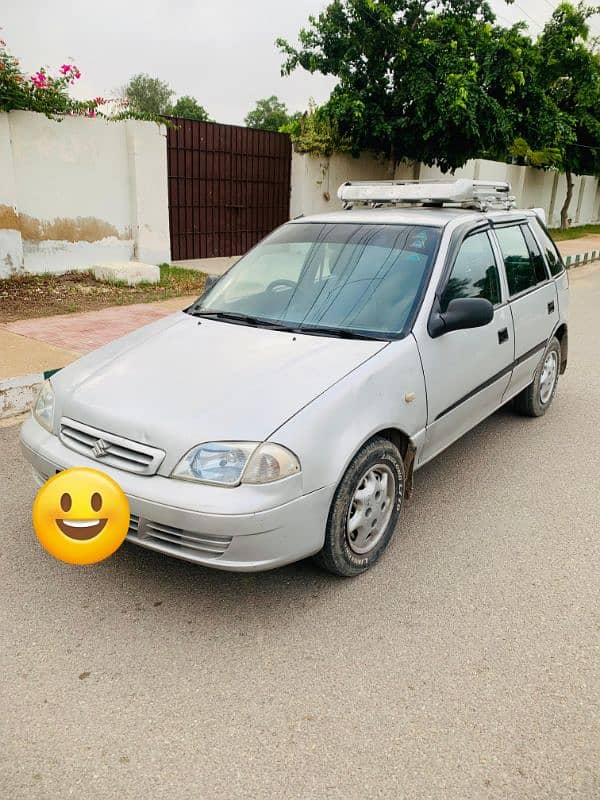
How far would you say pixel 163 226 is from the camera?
38.5 feet

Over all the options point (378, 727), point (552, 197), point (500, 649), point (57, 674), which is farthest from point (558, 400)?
point (552, 197)

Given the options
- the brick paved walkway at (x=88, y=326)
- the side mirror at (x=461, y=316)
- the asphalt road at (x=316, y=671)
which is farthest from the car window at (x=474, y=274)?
the brick paved walkway at (x=88, y=326)

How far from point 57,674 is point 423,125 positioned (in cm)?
1374

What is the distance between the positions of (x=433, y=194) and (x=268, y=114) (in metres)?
81.2

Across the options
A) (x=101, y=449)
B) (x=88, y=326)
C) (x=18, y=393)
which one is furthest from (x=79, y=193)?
(x=101, y=449)

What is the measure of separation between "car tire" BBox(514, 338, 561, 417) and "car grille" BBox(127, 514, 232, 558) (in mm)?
3323

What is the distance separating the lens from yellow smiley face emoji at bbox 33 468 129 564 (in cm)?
255

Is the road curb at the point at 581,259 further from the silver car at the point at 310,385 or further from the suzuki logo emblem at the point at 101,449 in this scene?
the suzuki logo emblem at the point at 101,449

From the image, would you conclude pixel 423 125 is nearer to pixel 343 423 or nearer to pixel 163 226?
pixel 163 226

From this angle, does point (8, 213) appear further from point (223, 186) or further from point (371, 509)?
point (371, 509)

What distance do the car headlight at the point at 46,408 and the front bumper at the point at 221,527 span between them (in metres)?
0.53

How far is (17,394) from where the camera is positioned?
530 cm

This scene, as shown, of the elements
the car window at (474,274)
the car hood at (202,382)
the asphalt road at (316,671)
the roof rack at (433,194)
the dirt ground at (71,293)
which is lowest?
the asphalt road at (316,671)

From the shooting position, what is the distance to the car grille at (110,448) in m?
2.72
